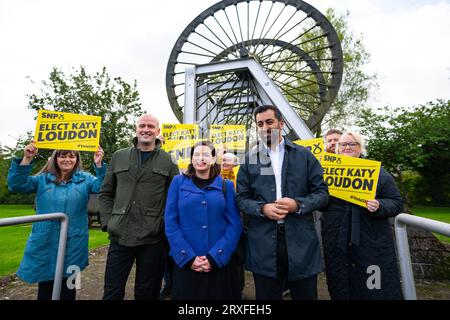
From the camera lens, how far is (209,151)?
210 cm

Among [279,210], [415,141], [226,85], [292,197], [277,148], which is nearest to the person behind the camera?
[279,210]

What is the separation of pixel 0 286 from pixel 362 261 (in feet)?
17.1

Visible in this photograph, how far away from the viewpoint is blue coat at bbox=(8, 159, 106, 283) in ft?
7.04

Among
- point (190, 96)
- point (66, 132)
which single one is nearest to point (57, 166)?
point (66, 132)

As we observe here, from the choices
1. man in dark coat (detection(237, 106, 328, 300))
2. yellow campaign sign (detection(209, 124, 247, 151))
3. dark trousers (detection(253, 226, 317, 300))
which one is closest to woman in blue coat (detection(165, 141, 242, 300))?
man in dark coat (detection(237, 106, 328, 300))

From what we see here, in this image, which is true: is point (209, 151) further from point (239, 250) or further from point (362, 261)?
point (362, 261)

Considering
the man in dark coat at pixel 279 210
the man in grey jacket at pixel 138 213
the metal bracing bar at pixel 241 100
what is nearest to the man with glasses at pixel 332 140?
the man in dark coat at pixel 279 210

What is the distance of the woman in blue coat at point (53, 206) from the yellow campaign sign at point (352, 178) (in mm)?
2147

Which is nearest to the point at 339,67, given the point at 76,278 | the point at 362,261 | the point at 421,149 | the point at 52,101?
the point at 362,261

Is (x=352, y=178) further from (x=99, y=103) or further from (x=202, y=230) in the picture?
(x=99, y=103)

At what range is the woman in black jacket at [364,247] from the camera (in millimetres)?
2170

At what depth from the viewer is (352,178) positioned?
2.37 meters

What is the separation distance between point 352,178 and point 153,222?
5.77 feet

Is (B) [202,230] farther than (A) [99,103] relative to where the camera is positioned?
No
